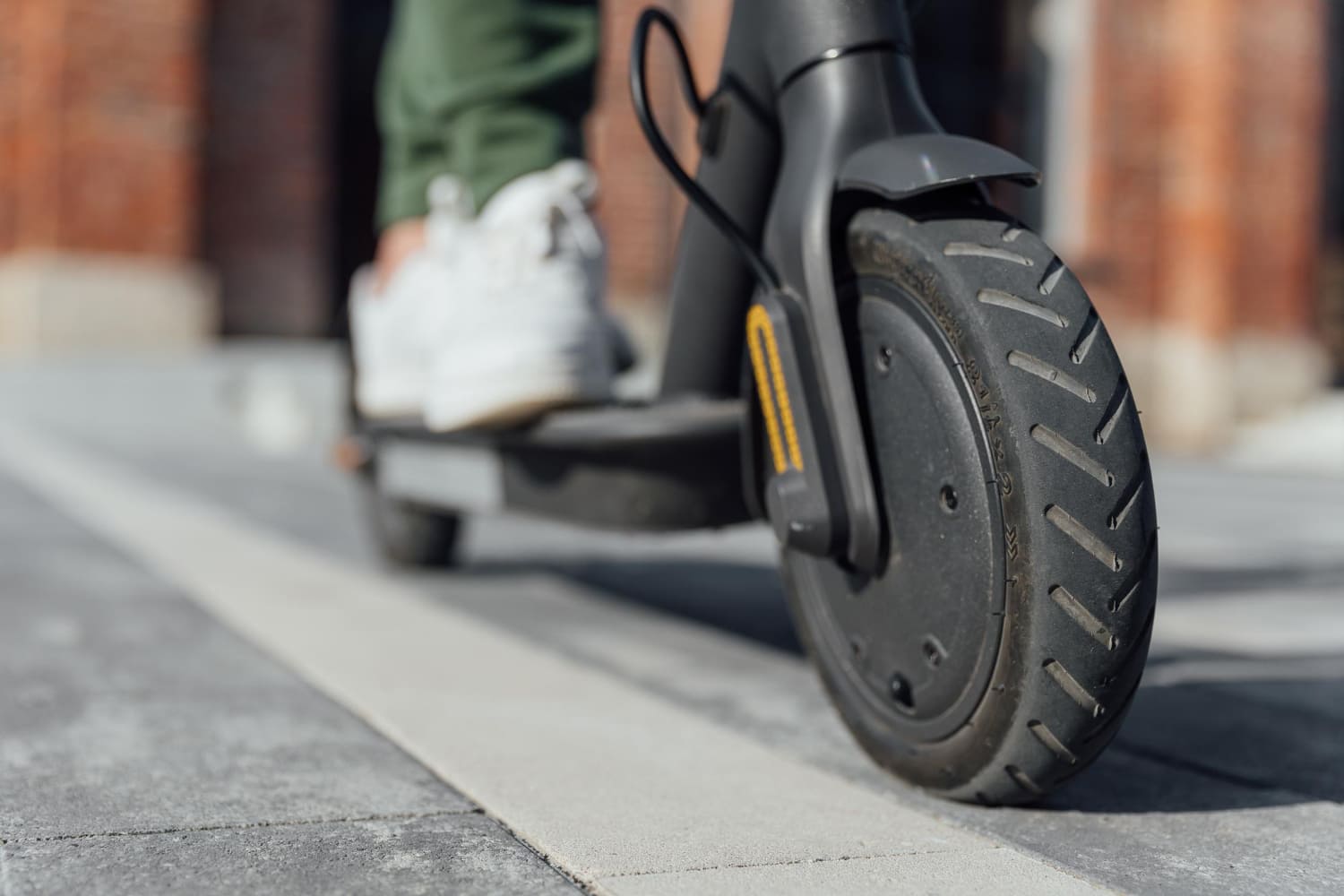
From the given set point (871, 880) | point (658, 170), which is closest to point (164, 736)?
point (871, 880)

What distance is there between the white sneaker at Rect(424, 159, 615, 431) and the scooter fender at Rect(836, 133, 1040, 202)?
588mm

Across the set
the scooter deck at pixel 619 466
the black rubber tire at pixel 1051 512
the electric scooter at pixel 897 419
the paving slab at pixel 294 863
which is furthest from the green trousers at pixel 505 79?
the paving slab at pixel 294 863

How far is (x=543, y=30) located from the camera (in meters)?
2.15

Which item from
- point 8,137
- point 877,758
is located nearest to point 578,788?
point 877,758

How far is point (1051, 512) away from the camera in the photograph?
108 cm

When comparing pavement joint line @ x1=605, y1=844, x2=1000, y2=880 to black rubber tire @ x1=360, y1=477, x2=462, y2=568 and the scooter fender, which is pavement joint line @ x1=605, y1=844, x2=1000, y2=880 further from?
black rubber tire @ x1=360, y1=477, x2=462, y2=568

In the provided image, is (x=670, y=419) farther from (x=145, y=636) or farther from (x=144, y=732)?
(x=145, y=636)

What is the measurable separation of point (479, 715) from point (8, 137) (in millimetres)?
7458

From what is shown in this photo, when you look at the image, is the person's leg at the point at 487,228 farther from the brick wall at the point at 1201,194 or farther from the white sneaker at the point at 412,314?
the brick wall at the point at 1201,194

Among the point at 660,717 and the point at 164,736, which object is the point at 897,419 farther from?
the point at 164,736

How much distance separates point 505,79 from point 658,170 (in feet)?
→ 21.6

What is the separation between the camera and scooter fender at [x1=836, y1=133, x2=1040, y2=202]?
1.20m

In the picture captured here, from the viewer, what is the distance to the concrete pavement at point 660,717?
1033 mm

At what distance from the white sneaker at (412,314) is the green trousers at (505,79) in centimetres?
6
